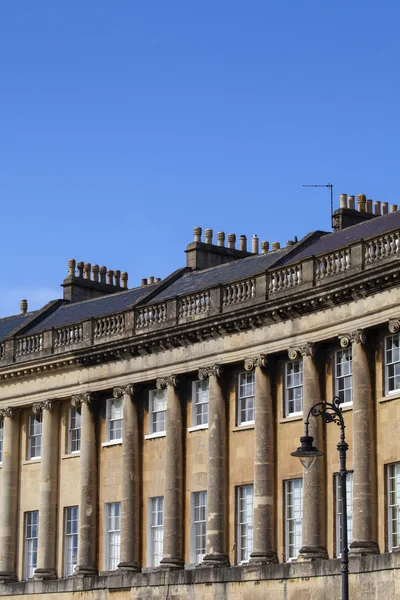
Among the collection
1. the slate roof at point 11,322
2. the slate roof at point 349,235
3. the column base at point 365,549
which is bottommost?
the column base at point 365,549

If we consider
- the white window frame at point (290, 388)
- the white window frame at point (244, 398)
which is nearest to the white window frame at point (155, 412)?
the white window frame at point (244, 398)

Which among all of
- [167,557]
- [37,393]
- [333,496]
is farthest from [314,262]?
[37,393]

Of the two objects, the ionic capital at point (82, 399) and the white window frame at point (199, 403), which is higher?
the ionic capital at point (82, 399)

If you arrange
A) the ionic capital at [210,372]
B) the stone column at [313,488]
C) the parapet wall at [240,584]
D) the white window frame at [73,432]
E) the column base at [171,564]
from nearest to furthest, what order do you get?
the parapet wall at [240,584]
the stone column at [313,488]
the ionic capital at [210,372]
the column base at [171,564]
the white window frame at [73,432]

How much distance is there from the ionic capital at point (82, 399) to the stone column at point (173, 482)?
4211mm

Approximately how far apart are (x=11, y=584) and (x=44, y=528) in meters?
2.77

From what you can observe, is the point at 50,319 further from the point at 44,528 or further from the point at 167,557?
the point at 167,557

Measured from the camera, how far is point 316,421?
159ft

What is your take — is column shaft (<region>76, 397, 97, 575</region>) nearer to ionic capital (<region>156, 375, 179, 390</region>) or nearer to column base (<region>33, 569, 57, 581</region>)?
column base (<region>33, 569, 57, 581</region>)

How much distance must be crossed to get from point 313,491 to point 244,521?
14.3ft

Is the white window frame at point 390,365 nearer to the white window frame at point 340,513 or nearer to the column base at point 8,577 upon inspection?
the white window frame at point 340,513

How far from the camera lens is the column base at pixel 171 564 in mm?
52875

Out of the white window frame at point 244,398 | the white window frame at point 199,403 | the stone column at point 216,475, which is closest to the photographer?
the stone column at point 216,475

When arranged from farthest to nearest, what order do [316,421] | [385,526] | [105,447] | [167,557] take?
[105,447], [167,557], [316,421], [385,526]
